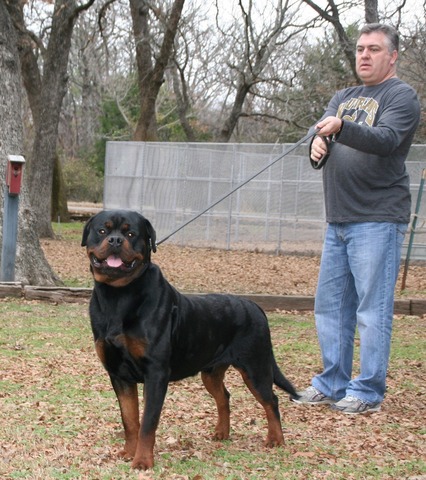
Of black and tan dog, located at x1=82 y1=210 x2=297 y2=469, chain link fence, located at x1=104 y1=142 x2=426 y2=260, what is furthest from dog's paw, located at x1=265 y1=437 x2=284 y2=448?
chain link fence, located at x1=104 y1=142 x2=426 y2=260

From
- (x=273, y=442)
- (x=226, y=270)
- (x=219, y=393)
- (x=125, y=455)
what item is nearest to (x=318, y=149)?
(x=219, y=393)

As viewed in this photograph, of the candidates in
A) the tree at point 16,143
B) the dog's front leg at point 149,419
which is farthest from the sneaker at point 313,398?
the tree at point 16,143

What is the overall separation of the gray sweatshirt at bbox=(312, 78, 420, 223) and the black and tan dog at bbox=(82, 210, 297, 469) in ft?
5.10

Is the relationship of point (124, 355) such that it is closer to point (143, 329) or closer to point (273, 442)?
point (143, 329)

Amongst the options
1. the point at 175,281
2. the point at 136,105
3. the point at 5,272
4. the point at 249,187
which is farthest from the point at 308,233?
the point at 136,105

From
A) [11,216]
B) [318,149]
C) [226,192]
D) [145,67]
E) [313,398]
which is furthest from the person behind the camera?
[145,67]

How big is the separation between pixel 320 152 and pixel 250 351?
5.03 ft

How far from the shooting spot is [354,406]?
6.19 meters

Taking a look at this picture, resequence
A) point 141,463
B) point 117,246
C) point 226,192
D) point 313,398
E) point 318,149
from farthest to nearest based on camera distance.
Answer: point 226,192, point 313,398, point 318,149, point 141,463, point 117,246

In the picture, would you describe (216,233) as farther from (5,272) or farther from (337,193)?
(337,193)

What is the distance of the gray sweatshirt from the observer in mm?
6078

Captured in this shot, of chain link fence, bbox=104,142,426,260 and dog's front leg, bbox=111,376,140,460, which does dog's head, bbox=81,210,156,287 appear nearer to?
dog's front leg, bbox=111,376,140,460

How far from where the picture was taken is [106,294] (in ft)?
15.4

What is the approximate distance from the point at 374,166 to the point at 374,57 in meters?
0.73
